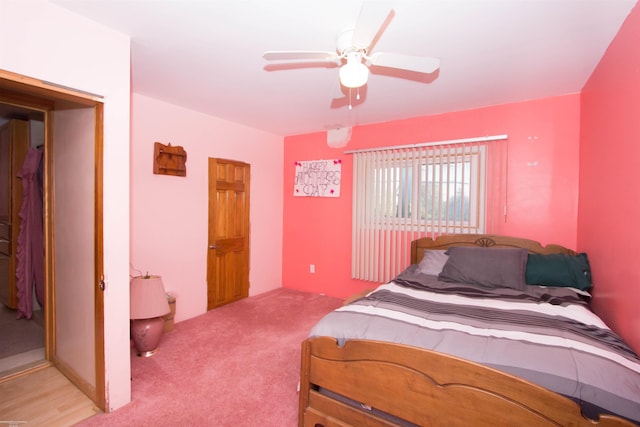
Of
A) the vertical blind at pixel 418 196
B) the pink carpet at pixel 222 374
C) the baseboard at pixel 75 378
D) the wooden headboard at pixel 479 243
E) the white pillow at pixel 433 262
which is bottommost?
the pink carpet at pixel 222 374

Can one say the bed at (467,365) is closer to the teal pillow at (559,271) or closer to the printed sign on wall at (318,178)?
the teal pillow at (559,271)

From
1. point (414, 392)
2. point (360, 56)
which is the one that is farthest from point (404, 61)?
point (414, 392)

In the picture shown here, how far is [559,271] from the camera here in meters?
2.39

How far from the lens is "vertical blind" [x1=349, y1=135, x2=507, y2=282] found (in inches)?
124

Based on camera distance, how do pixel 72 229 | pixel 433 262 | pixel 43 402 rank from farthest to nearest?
pixel 433 262 → pixel 72 229 → pixel 43 402

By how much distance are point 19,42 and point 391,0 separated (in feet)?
5.91

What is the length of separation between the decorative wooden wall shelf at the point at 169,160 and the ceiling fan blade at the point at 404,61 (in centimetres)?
235

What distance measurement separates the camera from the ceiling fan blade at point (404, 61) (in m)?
1.60

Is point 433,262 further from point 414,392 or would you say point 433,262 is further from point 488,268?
point 414,392

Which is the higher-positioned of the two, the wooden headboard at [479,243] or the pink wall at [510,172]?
the pink wall at [510,172]

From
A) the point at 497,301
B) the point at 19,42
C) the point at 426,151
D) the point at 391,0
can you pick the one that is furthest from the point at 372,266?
the point at 19,42

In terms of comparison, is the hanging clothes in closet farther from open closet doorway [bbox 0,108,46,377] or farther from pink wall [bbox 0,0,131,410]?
pink wall [bbox 0,0,131,410]

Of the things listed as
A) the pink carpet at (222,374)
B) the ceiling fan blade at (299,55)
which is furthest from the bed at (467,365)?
the ceiling fan blade at (299,55)

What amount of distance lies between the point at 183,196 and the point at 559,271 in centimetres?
363
